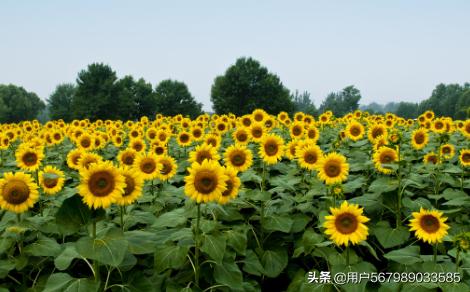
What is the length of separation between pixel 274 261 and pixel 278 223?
0.42m

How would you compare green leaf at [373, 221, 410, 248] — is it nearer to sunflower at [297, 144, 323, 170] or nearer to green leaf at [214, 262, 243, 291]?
sunflower at [297, 144, 323, 170]

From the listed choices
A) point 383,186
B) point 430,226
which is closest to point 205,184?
point 430,226

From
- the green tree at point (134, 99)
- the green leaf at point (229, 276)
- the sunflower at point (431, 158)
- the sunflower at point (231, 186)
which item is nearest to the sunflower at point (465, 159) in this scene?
the sunflower at point (431, 158)

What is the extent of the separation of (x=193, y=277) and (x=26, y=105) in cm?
8627

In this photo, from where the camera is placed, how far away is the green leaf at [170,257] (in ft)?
12.0

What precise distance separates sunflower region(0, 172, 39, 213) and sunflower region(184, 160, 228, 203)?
1573 mm

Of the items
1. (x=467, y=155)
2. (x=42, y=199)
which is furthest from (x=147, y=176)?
(x=467, y=155)

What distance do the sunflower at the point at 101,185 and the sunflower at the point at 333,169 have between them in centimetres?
262

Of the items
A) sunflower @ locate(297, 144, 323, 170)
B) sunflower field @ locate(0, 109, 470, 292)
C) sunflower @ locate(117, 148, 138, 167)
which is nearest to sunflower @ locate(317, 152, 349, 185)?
sunflower field @ locate(0, 109, 470, 292)

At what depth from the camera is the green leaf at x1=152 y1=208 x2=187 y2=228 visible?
4.08 metres

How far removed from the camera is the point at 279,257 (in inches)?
182

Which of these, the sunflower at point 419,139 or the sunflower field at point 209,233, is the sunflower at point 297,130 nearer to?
the sunflower at point 419,139

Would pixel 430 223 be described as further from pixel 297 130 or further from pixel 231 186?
pixel 297 130

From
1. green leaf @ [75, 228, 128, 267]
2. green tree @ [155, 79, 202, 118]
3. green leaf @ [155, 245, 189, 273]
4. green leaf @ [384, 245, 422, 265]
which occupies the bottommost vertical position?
green leaf @ [384, 245, 422, 265]
